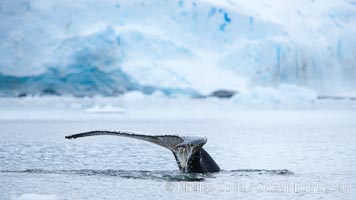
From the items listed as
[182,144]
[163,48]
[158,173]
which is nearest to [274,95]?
[163,48]

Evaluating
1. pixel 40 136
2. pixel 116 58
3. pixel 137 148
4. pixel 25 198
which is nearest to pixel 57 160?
pixel 137 148

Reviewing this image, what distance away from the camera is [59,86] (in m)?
42.6

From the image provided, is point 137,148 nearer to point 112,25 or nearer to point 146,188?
point 146,188

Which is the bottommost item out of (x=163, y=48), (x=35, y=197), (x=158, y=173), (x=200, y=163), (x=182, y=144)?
(x=35, y=197)

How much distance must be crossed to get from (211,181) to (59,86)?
34.0 meters

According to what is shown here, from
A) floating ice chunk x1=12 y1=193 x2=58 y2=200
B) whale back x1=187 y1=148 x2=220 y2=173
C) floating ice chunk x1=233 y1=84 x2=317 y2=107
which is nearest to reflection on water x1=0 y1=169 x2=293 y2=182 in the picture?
whale back x1=187 y1=148 x2=220 y2=173

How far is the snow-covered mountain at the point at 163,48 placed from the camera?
4116 centimetres

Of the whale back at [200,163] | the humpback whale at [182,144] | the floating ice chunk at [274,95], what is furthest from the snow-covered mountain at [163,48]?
the humpback whale at [182,144]

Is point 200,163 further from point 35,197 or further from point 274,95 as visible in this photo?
point 274,95

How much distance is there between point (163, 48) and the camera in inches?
1678

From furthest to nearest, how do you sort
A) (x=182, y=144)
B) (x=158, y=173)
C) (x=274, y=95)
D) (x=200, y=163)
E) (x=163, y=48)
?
(x=163, y=48) → (x=274, y=95) → (x=158, y=173) → (x=200, y=163) → (x=182, y=144)

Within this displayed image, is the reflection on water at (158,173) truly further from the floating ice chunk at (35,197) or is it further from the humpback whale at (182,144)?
the floating ice chunk at (35,197)

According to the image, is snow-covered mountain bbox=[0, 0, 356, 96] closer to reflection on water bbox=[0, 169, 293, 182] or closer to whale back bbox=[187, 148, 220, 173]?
reflection on water bbox=[0, 169, 293, 182]

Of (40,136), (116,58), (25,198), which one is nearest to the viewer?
(25,198)
